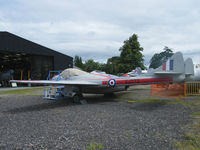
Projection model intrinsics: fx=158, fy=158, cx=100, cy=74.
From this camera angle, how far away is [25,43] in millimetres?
20094

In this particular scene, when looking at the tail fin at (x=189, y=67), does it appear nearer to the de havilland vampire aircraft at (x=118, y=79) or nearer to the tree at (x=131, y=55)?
the de havilland vampire aircraft at (x=118, y=79)

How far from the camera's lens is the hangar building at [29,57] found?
61.4 feet

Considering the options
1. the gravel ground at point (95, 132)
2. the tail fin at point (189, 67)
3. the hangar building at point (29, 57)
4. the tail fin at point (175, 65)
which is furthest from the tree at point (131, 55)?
the gravel ground at point (95, 132)

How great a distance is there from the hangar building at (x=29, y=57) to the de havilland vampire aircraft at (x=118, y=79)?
39.8 ft

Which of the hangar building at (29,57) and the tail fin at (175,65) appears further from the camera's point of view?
the hangar building at (29,57)

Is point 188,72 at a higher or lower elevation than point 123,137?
higher

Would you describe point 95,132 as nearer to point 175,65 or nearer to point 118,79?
point 118,79

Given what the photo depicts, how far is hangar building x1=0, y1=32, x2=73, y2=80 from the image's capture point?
1873cm

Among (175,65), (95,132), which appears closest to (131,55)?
(175,65)

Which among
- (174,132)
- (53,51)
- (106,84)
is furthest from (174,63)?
(53,51)

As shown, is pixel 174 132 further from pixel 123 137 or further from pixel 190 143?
pixel 123 137

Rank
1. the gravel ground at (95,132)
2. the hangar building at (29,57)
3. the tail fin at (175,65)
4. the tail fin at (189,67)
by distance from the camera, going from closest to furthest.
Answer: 1. the gravel ground at (95,132)
2. the tail fin at (175,65)
3. the tail fin at (189,67)
4. the hangar building at (29,57)

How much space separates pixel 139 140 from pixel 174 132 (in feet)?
3.26

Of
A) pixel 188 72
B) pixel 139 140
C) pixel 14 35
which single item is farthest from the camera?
pixel 14 35
